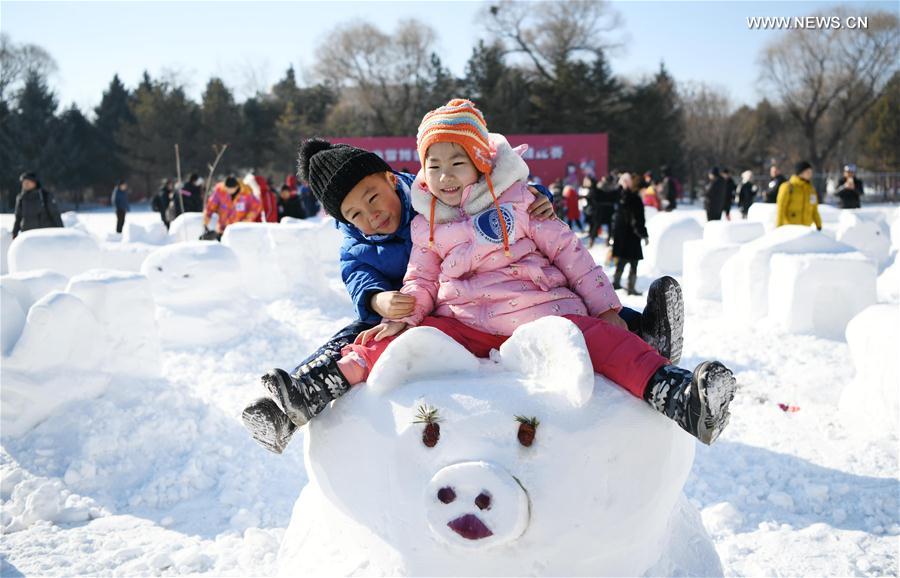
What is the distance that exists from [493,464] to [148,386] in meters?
4.28

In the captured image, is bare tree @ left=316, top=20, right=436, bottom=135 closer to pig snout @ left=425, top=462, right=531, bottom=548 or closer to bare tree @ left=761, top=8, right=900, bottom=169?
bare tree @ left=761, top=8, right=900, bottom=169

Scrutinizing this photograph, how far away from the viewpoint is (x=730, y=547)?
11.8 feet

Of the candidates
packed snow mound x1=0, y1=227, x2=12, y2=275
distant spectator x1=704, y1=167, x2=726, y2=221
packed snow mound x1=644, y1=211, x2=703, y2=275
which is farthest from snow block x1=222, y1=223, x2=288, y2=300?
distant spectator x1=704, y1=167, x2=726, y2=221

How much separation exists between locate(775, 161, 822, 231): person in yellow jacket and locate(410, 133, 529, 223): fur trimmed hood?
22.5 ft

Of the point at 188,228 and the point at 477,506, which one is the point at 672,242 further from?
the point at 477,506

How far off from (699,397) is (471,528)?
2.27 ft

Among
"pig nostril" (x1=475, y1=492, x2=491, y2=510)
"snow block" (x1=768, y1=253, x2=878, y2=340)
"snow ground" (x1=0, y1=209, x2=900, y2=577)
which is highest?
"pig nostril" (x1=475, y1=492, x2=491, y2=510)

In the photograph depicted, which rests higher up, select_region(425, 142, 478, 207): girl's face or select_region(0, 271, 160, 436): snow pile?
select_region(425, 142, 478, 207): girl's face

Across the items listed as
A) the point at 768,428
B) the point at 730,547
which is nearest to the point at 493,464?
the point at 730,547

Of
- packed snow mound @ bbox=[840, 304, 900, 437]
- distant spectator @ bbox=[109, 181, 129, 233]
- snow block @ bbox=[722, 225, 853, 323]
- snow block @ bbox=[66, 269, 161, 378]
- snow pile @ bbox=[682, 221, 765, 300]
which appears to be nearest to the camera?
packed snow mound @ bbox=[840, 304, 900, 437]

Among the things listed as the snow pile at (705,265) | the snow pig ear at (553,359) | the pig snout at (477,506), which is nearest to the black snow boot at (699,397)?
the snow pig ear at (553,359)

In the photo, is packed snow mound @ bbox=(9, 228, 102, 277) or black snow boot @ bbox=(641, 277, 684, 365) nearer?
black snow boot @ bbox=(641, 277, 684, 365)

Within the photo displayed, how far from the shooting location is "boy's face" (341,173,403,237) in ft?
8.59

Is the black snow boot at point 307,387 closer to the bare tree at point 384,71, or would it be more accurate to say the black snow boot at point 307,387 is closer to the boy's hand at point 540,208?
the boy's hand at point 540,208
